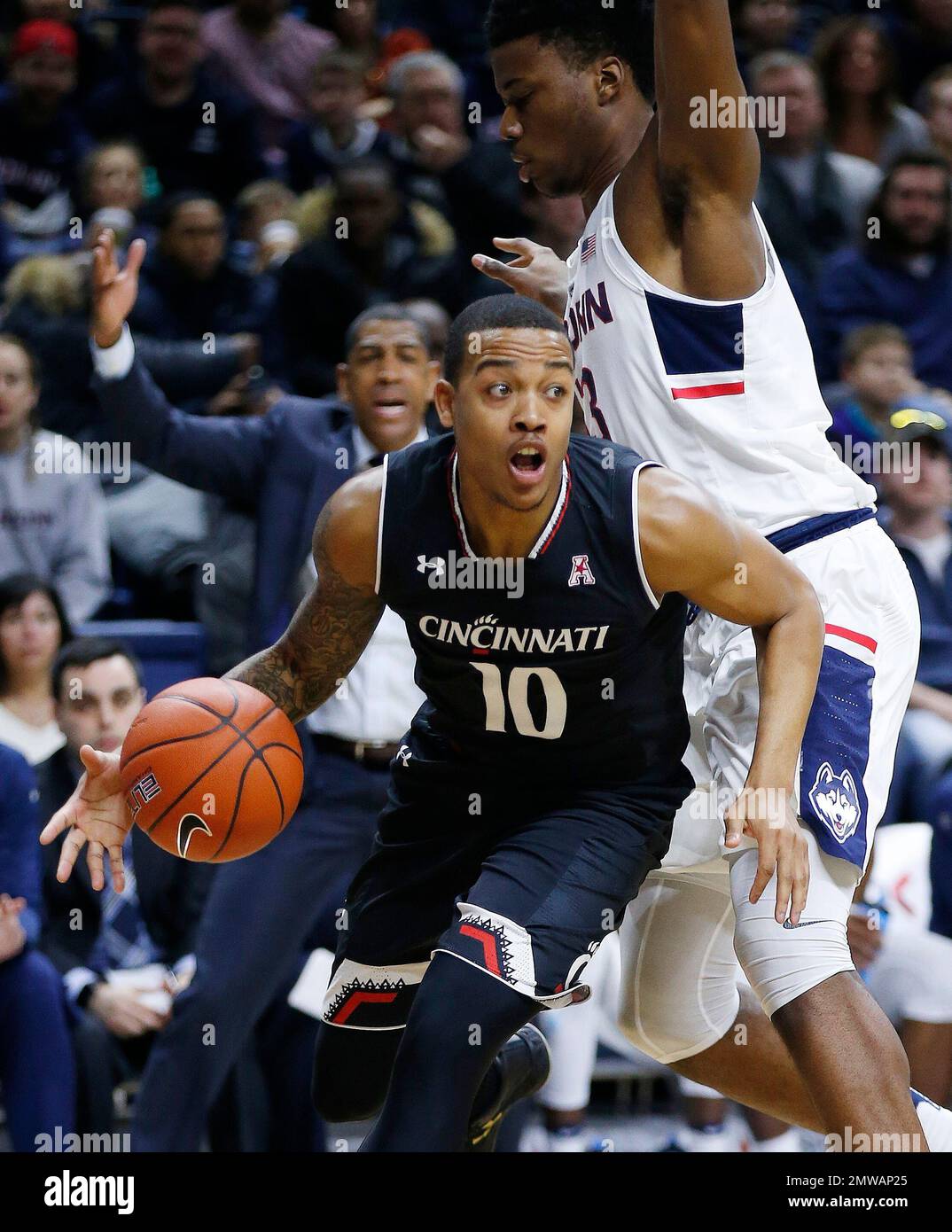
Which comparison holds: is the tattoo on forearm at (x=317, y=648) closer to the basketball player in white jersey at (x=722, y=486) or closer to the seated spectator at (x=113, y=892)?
the basketball player in white jersey at (x=722, y=486)

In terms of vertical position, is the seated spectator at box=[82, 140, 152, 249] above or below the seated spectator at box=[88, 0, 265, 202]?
below

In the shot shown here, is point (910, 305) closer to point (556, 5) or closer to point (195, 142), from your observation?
point (195, 142)

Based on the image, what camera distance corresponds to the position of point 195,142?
25.5 ft

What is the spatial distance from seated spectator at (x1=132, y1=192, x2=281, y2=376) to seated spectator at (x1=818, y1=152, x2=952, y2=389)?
2223 millimetres

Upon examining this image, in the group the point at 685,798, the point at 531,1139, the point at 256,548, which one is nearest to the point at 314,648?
the point at 685,798

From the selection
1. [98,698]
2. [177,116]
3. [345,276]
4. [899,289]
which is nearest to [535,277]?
[98,698]

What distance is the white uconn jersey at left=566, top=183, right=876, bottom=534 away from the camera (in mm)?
3279

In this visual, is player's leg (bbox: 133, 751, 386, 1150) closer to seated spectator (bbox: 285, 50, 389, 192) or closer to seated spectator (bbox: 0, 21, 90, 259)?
seated spectator (bbox: 285, 50, 389, 192)

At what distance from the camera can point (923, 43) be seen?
29.4 ft

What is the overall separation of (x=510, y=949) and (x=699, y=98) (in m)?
1.48

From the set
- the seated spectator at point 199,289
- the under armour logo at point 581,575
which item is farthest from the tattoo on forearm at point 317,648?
the seated spectator at point 199,289

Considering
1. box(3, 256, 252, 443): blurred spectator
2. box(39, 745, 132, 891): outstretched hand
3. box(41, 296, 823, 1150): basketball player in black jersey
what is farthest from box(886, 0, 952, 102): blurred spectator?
box(39, 745, 132, 891): outstretched hand

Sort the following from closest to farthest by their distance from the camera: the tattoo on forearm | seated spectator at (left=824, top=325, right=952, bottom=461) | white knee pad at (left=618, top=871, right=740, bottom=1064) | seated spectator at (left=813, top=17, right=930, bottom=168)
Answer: the tattoo on forearm → white knee pad at (left=618, top=871, right=740, bottom=1064) → seated spectator at (left=824, top=325, right=952, bottom=461) → seated spectator at (left=813, top=17, right=930, bottom=168)

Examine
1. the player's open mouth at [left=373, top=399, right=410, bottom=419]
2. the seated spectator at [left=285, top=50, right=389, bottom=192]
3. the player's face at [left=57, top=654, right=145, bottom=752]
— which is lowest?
the player's face at [left=57, top=654, right=145, bottom=752]
